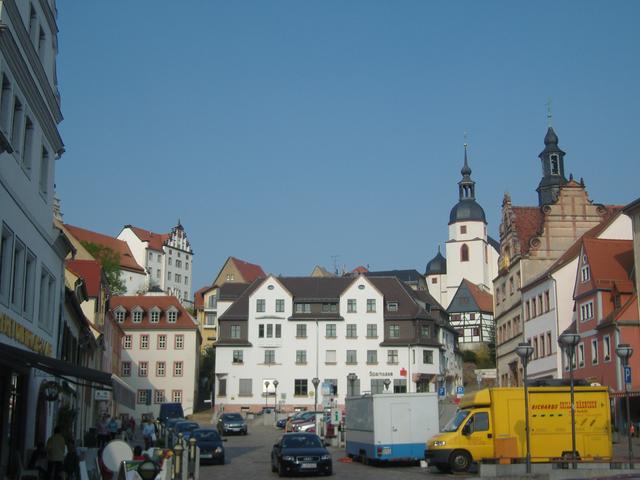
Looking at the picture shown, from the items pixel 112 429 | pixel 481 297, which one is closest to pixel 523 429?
pixel 112 429

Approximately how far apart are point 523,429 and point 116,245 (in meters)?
125

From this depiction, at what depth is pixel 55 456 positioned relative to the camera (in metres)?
20.8

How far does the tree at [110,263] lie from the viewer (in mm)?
112294

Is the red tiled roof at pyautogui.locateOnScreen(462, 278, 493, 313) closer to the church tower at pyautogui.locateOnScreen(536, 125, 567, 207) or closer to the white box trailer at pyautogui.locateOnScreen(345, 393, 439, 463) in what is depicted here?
the church tower at pyautogui.locateOnScreen(536, 125, 567, 207)

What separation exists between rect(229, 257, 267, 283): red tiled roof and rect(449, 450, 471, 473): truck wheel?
10595 centimetres

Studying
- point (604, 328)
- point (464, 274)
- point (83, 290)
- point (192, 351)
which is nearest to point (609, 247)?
point (604, 328)

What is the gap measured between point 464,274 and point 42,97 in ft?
471

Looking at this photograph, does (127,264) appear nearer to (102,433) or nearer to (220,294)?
(220,294)

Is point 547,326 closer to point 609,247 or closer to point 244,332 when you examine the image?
point 609,247

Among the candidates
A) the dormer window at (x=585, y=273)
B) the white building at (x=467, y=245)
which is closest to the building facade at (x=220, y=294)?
the white building at (x=467, y=245)

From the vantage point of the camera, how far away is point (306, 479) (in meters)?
28.0

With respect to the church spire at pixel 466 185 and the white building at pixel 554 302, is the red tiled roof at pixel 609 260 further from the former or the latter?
the church spire at pixel 466 185

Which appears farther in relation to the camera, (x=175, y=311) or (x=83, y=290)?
(x=175, y=311)

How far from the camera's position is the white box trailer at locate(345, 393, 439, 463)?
32.5 metres
